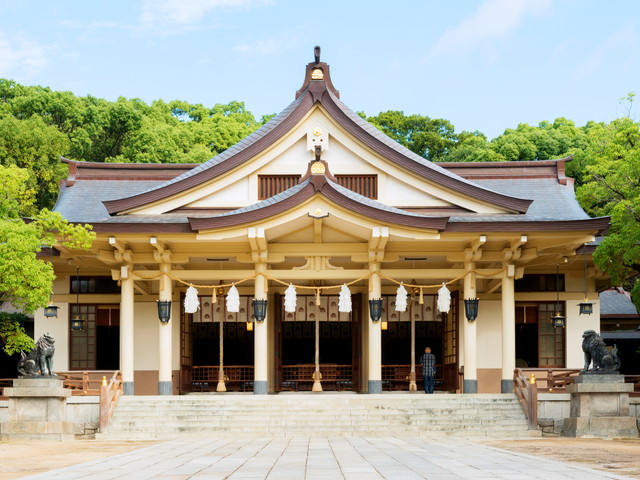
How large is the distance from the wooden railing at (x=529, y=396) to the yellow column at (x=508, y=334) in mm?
1390

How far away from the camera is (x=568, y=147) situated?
4797 cm

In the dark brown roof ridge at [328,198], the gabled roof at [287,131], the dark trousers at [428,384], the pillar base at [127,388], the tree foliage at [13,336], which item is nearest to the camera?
the tree foliage at [13,336]

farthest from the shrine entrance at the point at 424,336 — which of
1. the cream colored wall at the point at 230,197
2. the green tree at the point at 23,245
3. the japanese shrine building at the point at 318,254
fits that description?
the green tree at the point at 23,245

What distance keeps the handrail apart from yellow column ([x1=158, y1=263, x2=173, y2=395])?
1.79 meters

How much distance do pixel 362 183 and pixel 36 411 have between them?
35.3ft

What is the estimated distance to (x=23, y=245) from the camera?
19.4m

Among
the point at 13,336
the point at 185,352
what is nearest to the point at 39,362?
the point at 13,336

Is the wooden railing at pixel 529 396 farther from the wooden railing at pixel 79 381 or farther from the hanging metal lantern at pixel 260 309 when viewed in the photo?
the wooden railing at pixel 79 381

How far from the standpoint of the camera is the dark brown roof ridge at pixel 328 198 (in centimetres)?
2280

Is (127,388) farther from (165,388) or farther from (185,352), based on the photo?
(185,352)

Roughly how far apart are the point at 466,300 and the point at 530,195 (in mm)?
6388

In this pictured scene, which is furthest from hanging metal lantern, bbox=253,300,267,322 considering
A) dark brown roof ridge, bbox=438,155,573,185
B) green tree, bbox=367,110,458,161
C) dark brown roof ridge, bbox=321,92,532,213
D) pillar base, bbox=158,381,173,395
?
green tree, bbox=367,110,458,161

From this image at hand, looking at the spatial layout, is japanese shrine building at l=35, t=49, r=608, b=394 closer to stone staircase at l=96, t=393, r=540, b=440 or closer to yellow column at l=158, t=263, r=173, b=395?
yellow column at l=158, t=263, r=173, b=395

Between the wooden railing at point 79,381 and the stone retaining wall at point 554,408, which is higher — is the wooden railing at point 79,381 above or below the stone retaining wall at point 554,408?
above
